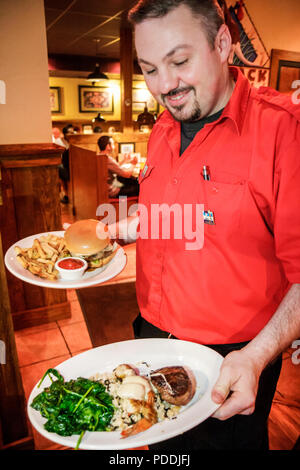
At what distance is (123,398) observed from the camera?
3.68ft

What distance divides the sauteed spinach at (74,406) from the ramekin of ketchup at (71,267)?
0.60 m

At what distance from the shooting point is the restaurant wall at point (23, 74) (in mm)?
2756

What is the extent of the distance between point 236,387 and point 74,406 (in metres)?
0.51

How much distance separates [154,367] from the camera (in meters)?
1.24

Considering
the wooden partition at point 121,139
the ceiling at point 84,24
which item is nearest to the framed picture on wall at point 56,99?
Result: the ceiling at point 84,24

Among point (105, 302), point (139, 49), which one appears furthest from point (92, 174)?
point (139, 49)

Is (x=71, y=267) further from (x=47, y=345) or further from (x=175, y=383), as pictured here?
(x=47, y=345)

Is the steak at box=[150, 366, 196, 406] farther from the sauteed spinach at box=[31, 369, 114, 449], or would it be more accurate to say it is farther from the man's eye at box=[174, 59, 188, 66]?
the man's eye at box=[174, 59, 188, 66]

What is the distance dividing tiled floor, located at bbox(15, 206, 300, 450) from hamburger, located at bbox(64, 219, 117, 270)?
1.35 meters

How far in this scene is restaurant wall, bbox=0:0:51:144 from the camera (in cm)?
276

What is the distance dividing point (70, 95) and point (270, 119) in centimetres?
1499

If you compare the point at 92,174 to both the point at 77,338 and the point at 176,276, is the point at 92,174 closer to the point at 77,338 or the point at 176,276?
the point at 77,338

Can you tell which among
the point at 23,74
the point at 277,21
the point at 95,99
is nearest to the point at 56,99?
the point at 95,99
